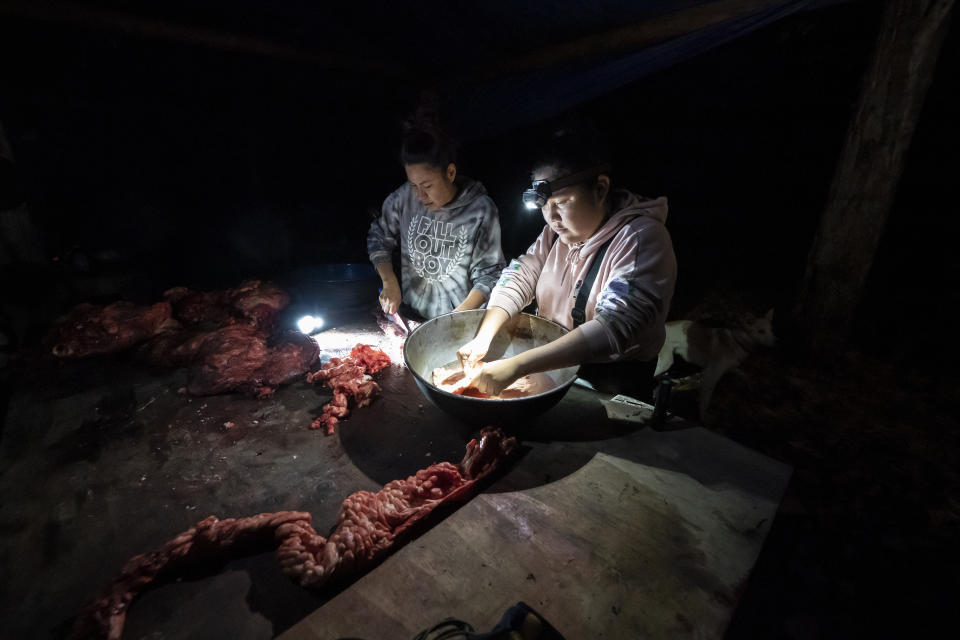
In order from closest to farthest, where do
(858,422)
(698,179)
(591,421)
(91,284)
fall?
(591,421) < (858,422) < (91,284) < (698,179)

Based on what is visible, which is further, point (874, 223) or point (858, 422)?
point (858, 422)

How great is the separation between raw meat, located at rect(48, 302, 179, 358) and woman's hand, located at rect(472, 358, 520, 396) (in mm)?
3599

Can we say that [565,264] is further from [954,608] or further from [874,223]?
[954,608]

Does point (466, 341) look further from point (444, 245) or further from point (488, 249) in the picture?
point (444, 245)

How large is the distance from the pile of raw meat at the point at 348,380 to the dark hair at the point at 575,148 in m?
1.98

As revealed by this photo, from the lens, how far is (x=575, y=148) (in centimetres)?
231

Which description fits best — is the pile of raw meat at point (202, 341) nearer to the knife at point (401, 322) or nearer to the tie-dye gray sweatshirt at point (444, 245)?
the knife at point (401, 322)

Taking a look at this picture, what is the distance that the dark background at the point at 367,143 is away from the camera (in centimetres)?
488

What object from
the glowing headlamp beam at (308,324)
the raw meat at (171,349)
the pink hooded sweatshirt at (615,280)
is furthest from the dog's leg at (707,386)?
the raw meat at (171,349)

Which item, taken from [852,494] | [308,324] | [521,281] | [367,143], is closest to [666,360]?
[852,494]

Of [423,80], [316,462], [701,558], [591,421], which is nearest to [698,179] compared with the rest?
[423,80]

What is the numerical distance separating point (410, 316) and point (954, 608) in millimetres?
5308

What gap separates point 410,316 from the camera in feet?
15.3

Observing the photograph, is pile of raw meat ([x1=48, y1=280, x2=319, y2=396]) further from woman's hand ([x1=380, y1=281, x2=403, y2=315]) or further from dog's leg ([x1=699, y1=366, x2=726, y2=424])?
dog's leg ([x1=699, y1=366, x2=726, y2=424])
